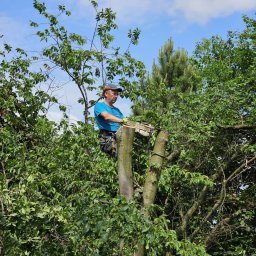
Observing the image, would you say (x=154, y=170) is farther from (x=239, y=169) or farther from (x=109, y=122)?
(x=239, y=169)

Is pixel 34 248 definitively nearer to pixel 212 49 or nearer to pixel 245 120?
pixel 245 120

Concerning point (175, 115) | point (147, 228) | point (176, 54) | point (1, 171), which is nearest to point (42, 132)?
point (1, 171)

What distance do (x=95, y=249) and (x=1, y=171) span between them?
255cm

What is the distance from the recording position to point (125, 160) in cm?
447

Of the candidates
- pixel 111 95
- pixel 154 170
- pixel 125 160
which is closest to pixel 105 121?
pixel 111 95

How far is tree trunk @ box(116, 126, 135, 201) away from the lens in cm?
440

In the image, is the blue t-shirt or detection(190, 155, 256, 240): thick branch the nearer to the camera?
the blue t-shirt

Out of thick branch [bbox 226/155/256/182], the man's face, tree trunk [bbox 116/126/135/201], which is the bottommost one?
tree trunk [bbox 116/126/135/201]

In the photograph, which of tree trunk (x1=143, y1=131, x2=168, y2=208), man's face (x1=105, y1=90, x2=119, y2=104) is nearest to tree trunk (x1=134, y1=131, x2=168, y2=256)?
tree trunk (x1=143, y1=131, x2=168, y2=208)

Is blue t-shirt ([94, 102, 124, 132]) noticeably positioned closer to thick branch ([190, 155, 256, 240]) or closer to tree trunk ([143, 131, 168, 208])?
tree trunk ([143, 131, 168, 208])

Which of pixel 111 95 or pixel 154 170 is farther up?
pixel 111 95

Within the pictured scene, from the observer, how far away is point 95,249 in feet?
14.4

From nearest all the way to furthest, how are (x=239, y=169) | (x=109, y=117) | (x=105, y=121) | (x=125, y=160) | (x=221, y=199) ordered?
1. (x=125, y=160)
2. (x=109, y=117)
3. (x=105, y=121)
4. (x=239, y=169)
5. (x=221, y=199)

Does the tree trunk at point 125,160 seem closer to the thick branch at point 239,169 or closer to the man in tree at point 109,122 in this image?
the man in tree at point 109,122
